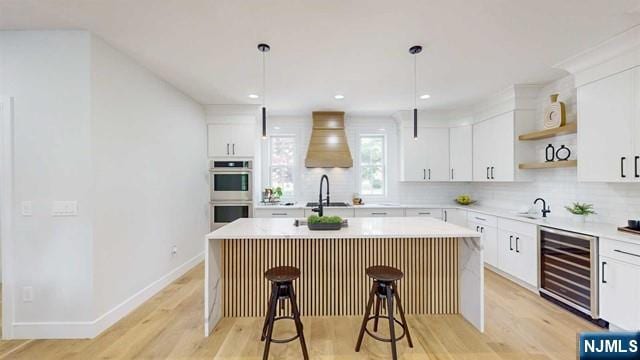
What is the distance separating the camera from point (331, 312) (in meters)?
2.90

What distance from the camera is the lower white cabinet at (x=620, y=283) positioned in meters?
2.34

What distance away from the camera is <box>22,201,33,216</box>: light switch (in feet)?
8.20

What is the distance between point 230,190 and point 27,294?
8.87 ft

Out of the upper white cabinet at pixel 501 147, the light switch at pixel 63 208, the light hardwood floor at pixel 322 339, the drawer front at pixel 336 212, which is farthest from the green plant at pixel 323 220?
the upper white cabinet at pixel 501 147

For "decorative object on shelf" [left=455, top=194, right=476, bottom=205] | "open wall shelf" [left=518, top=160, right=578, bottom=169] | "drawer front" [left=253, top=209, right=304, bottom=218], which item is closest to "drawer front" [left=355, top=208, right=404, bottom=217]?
"drawer front" [left=253, top=209, right=304, bottom=218]

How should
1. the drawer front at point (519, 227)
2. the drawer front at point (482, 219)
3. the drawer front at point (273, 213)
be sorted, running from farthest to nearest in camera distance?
the drawer front at point (273, 213)
the drawer front at point (482, 219)
the drawer front at point (519, 227)

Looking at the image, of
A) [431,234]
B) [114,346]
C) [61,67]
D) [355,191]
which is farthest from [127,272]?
[355,191]

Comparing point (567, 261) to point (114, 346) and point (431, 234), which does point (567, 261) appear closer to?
point (431, 234)

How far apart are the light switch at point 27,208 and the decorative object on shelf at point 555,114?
5472 millimetres

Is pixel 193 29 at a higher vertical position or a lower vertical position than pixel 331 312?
higher

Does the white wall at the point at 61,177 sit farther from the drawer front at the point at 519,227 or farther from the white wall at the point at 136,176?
the drawer front at the point at 519,227

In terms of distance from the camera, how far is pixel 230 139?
16.2 feet

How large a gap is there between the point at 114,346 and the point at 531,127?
5334 mm

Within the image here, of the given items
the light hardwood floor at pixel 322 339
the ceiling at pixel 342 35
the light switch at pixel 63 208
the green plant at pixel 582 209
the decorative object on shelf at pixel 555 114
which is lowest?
the light hardwood floor at pixel 322 339
